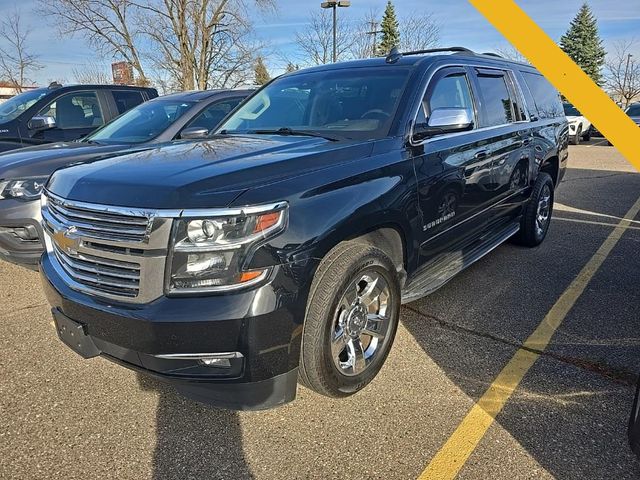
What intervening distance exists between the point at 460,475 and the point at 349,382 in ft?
2.41

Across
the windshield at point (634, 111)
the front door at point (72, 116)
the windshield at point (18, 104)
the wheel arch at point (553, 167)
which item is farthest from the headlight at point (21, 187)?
the windshield at point (634, 111)

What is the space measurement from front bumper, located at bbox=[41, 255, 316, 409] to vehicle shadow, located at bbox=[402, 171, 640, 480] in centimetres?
105

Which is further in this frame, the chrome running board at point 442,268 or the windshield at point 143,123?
the windshield at point 143,123

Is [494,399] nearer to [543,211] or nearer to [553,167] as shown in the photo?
[543,211]

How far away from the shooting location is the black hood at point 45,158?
4.22 m

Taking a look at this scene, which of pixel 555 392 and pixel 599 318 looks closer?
pixel 555 392

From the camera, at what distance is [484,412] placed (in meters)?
2.63

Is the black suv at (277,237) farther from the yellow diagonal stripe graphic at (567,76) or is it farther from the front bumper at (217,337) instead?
the yellow diagonal stripe graphic at (567,76)

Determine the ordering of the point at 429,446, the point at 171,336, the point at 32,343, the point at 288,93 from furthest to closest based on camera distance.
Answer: the point at 288,93
the point at 32,343
the point at 429,446
the point at 171,336

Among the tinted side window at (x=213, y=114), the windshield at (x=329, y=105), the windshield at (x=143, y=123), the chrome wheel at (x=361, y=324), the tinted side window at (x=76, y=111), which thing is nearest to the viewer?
the chrome wheel at (x=361, y=324)

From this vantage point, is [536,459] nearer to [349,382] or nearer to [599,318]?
[349,382]

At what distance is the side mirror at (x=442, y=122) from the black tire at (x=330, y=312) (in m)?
0.96

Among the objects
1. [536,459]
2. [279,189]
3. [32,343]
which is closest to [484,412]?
[536,459]

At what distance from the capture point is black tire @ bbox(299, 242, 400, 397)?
2.38 metres
